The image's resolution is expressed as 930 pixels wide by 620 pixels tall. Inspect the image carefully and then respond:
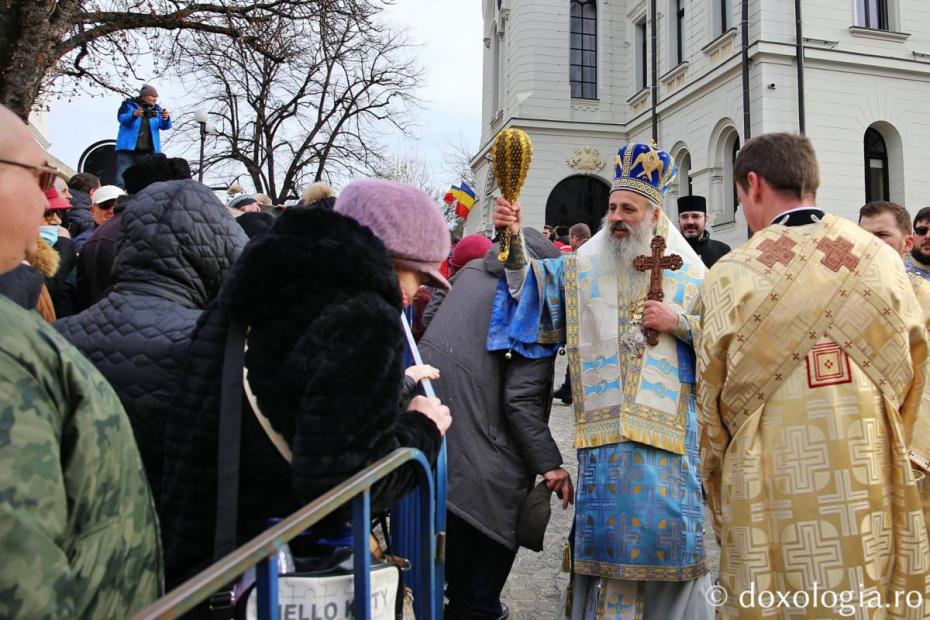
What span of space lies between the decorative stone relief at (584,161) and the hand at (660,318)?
22126 mm

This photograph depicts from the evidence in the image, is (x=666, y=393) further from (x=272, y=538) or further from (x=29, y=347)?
(x=29, y=347)

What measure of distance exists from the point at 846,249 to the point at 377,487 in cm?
171

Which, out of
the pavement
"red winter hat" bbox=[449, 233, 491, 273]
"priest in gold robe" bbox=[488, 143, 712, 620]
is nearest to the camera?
"priest in gold robe" bbox=[488, 143, 712, 620]

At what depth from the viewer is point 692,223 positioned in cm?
646

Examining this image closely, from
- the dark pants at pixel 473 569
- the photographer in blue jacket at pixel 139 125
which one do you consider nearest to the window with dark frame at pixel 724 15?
the photographer in blue jacket at pixel 139 125

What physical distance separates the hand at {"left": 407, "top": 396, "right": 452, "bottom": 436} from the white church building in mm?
16674

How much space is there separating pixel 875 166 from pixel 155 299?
20552 mm

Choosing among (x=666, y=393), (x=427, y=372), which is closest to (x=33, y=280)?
(x=427, y=372)

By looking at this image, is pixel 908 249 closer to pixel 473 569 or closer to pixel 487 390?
pixel 487 390

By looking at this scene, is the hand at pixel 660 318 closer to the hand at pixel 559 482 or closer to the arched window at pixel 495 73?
the hand at pixel 559 482

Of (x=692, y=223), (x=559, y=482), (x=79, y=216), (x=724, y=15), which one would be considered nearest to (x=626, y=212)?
(x=559, y=482)

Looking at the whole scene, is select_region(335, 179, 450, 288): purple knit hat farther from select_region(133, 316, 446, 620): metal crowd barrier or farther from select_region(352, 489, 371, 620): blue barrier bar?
select_region(352, 489, 371, 620): blue barrier bar

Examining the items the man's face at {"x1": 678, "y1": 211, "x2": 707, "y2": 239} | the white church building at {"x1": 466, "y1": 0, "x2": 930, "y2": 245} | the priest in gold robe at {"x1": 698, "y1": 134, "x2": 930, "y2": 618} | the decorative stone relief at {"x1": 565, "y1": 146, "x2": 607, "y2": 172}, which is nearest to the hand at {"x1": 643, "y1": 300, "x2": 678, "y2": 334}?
the priest in gold robe at {"x1": 698, "y1": 134, "x2": 930, "y2": 618}

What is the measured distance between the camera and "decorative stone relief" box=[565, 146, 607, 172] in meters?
24.6
